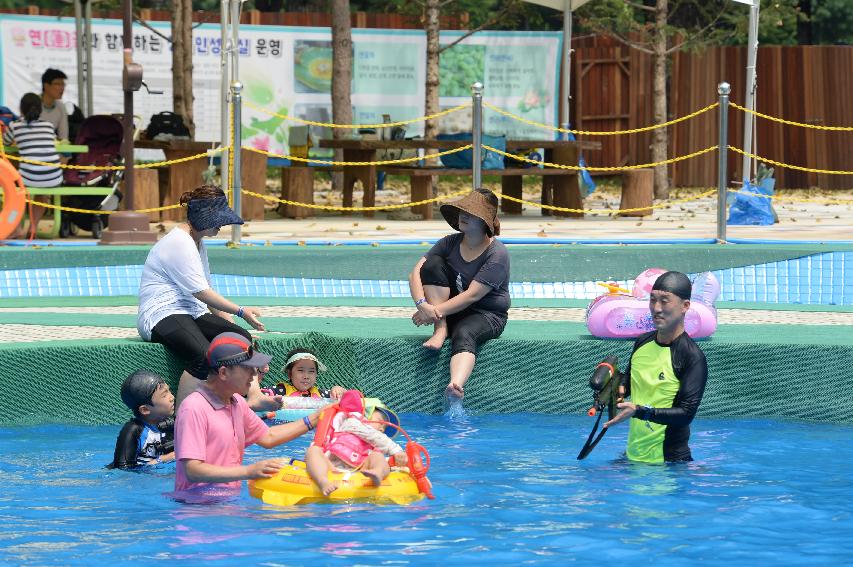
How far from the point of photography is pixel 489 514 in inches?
247

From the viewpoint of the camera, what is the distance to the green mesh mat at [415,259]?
39.7 ft

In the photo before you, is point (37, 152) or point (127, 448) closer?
point (127, 448)

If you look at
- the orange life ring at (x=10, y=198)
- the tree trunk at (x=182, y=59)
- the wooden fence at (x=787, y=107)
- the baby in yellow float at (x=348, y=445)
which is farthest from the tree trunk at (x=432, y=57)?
the baby in yellow float at (x=348, y=445)

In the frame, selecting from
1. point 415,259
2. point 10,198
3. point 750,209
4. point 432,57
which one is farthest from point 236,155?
point 432,57

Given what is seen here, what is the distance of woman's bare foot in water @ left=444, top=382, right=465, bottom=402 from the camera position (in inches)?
331

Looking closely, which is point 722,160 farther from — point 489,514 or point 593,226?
point 489,514

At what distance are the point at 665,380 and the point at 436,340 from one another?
2.20 m

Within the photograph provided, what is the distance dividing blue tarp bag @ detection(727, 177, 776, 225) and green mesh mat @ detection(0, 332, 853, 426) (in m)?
7.30

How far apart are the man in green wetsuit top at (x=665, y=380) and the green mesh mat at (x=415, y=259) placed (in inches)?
213

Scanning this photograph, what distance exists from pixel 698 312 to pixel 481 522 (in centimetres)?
291

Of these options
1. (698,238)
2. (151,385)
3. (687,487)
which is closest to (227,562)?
(151,385)

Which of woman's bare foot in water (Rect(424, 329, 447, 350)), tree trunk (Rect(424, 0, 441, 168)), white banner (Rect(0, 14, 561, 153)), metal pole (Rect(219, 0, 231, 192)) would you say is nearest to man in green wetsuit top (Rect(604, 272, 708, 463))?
woman's bare foot in water (Rect(424, 329, 447, 350))

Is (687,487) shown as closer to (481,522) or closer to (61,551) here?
(481,522)

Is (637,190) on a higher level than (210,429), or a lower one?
higher
